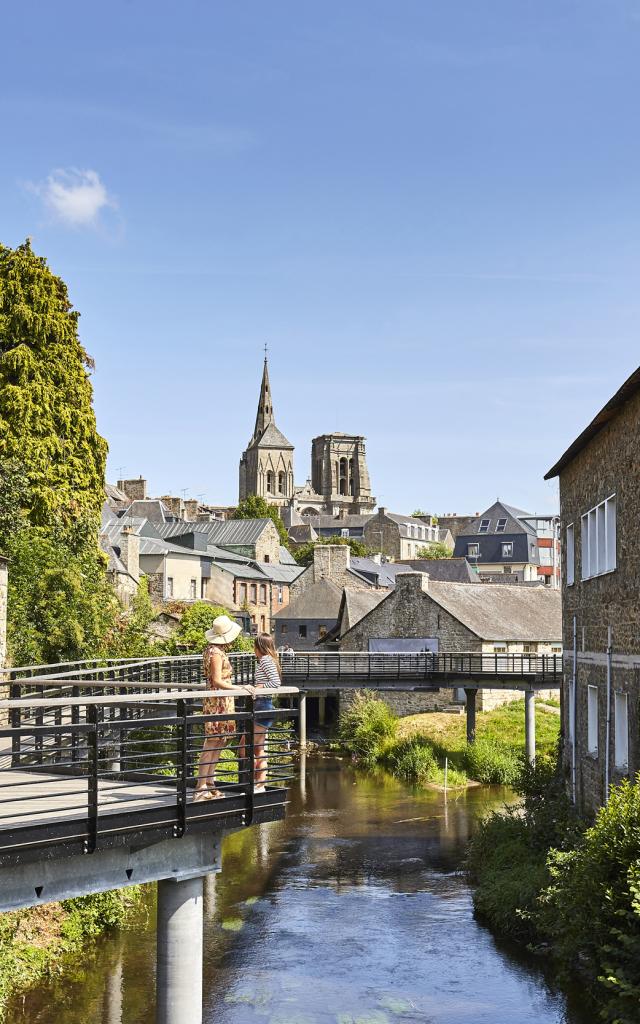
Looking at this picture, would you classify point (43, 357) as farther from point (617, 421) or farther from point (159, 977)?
point (159, 977)

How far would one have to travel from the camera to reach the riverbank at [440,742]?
129 ft

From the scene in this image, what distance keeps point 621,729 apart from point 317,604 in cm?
4612

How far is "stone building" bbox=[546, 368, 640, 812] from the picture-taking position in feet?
59.4

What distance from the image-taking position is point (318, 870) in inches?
998

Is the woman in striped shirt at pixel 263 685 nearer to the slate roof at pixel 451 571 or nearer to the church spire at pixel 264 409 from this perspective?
the slate roof at pixel 451 571

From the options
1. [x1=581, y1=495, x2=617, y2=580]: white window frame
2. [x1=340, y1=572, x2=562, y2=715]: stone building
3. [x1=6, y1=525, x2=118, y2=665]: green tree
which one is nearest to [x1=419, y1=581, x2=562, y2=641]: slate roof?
[x1=340, y1=572, x2=562, y2=715]: stone building

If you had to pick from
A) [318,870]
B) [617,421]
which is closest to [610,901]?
[617,421]

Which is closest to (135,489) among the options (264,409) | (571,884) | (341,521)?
(341,521)

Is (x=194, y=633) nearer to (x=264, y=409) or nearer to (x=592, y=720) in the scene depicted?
(x=592, y=720)

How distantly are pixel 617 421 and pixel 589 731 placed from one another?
20.9 feet

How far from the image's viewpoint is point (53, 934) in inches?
713

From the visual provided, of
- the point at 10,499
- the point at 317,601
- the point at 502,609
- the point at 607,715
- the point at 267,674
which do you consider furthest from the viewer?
the point at 317,601

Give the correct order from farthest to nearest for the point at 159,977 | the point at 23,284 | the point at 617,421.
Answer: the point at 23,284, the point at 617,421, the point at 159,977

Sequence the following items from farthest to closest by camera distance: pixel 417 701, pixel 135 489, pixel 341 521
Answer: pixel 341 521
pixel 135 489
pixel 417 701
